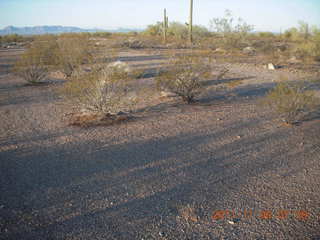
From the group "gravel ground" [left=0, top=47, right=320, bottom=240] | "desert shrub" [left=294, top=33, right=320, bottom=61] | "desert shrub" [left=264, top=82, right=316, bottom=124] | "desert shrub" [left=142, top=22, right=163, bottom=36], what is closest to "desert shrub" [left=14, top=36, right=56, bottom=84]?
"gravel ground" [left=0, top=47, right=320, bottom=240]

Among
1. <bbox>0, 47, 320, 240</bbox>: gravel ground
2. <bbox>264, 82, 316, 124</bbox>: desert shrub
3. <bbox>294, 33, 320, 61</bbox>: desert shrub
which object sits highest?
<bbox>294, 33, 320, 61</bbox>: desert shrub

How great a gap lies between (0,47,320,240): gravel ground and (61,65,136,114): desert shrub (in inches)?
31.5

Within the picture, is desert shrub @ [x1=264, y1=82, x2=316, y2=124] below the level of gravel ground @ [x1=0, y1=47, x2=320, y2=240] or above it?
above

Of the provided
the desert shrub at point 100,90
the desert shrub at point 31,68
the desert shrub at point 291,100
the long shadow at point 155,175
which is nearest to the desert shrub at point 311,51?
the desert shrub at point 291,100

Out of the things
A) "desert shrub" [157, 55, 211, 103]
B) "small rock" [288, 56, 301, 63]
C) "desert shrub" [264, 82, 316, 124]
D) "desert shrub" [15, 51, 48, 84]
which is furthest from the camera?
"small rock" [288, 56, 301, 63]

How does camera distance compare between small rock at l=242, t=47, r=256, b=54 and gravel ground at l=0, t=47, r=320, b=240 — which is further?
small rock at l=242, t=47, r=256, b=54

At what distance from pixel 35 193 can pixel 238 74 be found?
46.0 feet

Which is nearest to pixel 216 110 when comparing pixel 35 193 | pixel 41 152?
pixel 41 152

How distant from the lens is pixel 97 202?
430 centimetres

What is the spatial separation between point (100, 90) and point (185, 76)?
3035mm

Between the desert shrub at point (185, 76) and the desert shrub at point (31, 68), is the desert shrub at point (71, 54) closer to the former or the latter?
the desert shrub at point (31, 68)

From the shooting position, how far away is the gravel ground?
375cm

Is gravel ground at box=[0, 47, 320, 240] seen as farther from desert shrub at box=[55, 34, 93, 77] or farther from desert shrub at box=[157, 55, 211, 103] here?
desert shrub at box=[55, 34, 93, 77]

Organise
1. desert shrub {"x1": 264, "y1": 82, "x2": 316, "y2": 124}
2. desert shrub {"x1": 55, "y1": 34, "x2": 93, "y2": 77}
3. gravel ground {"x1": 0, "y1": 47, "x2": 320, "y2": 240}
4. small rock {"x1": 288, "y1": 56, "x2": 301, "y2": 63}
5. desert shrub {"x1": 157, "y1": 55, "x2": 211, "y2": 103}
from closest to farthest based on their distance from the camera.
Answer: gravel ground {"x1": 0, "y1": 47, "x2": 320, "y2": 240} → desert shrub {"x1": 264, "y1": 82, "x2": 316, "y2": 124} → desert shrub {"x1": 157, "y1": 55, "x2": 211, "y2": 103} → desert shrub {"x1": 55, "y1": 34, "x2": 93, "y2": 77} → small rock {"x1": 288, "y1": 56, "x2": 301, "y2": 63}
